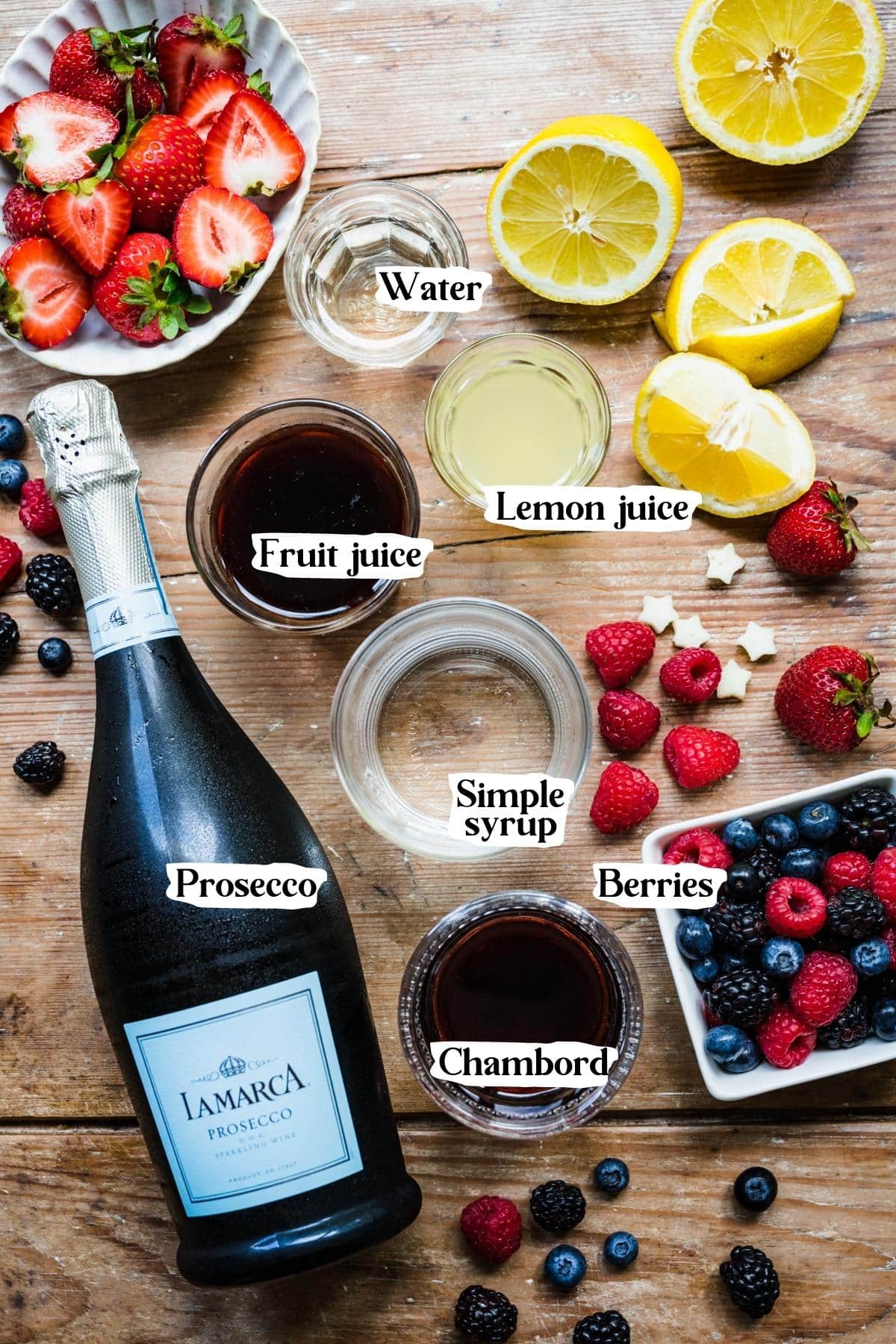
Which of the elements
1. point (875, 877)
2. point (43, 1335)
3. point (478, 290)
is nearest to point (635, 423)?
point (478, 290)

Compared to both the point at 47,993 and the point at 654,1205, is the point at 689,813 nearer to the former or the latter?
the point at 654,1205

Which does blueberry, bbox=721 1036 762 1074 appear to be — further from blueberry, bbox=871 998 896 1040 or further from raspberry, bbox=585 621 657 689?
raspberry, bbox=585 621 657 689

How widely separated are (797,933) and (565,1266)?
48 centimetres

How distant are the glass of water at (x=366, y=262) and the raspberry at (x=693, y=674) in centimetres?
48

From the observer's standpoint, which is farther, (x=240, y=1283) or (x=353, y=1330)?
(x=353, y=1330)

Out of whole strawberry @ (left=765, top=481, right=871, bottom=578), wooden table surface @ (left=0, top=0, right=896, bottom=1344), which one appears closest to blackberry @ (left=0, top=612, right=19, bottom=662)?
wooden table surface @ (left=0, top=0, right=896, bottom=1344)

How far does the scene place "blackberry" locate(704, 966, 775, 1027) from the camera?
119 cm

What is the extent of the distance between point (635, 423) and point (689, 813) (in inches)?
18.6

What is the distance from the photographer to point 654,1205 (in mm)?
1335

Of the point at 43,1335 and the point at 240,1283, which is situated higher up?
the point at 240,1283

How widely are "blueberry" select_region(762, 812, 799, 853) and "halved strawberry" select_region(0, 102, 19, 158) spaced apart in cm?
115

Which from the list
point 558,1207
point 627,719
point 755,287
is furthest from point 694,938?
point 755,287

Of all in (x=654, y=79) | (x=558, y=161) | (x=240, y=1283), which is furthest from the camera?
(x=654, y=79)

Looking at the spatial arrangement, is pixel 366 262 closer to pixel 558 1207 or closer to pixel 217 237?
pixel 217 237
